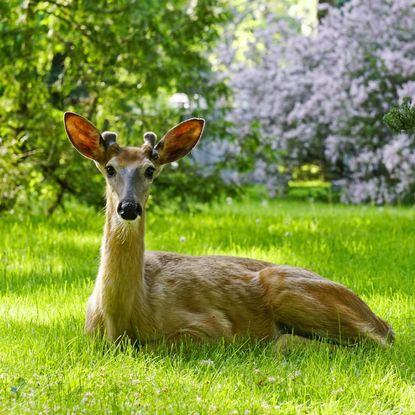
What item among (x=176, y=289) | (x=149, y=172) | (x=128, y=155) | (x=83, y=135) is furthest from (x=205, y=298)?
(x=83, y=135)

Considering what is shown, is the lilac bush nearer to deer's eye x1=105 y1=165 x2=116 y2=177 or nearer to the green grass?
the green grass

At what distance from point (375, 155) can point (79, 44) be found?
6.03 m

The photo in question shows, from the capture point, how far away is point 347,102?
1560cm

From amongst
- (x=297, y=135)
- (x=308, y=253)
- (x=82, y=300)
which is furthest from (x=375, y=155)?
(x=82, y=300)

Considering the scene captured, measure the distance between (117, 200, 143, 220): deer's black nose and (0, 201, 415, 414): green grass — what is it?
0.68m

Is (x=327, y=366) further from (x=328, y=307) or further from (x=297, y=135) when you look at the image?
(x=297, y=135)

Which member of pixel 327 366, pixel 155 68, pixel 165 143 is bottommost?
pixel 327 366

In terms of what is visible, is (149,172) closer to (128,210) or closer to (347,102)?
(128,210)

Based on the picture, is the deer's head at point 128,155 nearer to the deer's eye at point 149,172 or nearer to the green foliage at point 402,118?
the deer's eye at point 149,172

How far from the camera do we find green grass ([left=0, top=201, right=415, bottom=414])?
4.12 metres

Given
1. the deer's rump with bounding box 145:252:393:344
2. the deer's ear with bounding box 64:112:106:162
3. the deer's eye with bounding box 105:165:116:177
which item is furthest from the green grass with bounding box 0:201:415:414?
the deer's ear with bounding box 64:112:106:162

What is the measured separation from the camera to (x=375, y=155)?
15.4 metres

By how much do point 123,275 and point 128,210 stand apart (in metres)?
0.46

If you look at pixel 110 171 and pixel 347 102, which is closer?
pixel 110 171
